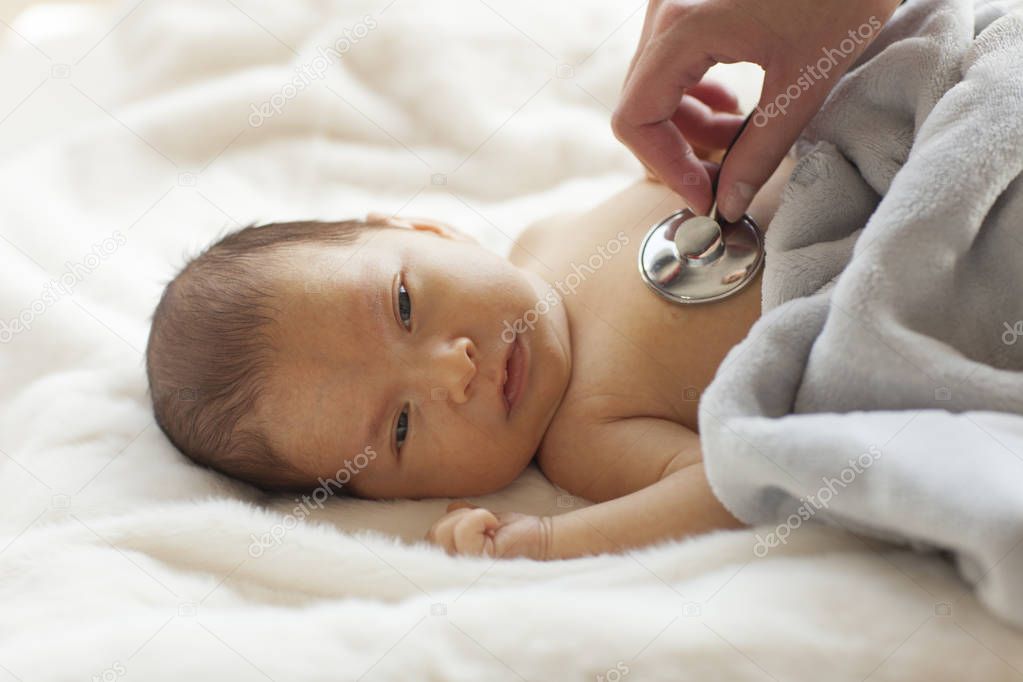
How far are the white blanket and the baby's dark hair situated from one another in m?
0.04

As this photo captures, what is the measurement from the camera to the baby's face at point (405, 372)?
44.1 inches

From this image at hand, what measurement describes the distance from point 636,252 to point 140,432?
0.67 metres

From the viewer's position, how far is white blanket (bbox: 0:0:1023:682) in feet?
2.53

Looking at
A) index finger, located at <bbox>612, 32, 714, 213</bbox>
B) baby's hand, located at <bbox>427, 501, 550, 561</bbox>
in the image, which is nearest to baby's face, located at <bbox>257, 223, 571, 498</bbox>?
baby's hand, located at <bbox>427, 501, 550, 561</bbox>

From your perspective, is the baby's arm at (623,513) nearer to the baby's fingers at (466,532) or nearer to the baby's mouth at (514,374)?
the baby's fingers at (466,532)

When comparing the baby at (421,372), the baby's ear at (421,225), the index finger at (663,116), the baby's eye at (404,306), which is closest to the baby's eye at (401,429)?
the baby at (421,372)

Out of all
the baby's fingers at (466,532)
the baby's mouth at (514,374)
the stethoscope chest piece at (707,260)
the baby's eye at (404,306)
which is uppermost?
the stethoscope chest piece at (707,260)

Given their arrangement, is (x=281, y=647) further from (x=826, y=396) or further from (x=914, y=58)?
(x=914, y=58)

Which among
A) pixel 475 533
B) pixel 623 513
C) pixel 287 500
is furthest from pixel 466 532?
pixel 287 500

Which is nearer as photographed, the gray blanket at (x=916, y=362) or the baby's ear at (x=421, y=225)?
the gray blanket at (x=916, y=362)

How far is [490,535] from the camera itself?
3.43 feet

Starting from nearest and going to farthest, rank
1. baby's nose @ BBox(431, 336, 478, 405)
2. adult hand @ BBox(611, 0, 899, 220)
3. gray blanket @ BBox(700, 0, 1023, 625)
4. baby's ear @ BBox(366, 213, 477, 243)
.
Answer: gray blanket @ BBox(700, 0, 1023, 625)
adult hand @ BBox(611, 0, 899, 220)
baby's nose @ BBox(431, 336, 478, 405)
baby's ear @ BBox(366, 213, 477, 243)

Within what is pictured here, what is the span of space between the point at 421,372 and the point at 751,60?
504 mm

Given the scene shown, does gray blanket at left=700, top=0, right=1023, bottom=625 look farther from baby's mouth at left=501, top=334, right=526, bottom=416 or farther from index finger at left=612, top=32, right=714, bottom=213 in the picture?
baby's mouth at left=501, top=334, right=526, bottom=416
